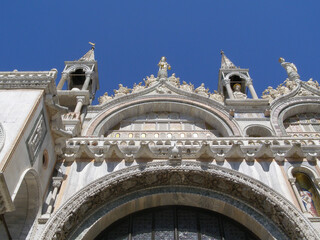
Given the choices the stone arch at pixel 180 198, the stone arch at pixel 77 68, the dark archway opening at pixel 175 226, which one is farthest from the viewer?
the stone arch at pixel 77 68

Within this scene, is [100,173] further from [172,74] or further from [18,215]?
[172,74]

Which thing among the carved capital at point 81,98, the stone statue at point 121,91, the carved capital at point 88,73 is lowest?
the carved capital at point 81,98

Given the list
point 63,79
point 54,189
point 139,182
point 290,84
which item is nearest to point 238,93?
point 290,84

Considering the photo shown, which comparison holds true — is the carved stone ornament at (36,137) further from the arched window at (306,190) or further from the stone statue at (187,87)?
the stone statue at (187,87)

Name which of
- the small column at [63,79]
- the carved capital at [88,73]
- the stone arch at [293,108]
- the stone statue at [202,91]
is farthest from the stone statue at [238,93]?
the small column at [63,79]

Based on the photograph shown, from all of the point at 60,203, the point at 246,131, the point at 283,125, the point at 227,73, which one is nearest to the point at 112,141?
the point at 60,203

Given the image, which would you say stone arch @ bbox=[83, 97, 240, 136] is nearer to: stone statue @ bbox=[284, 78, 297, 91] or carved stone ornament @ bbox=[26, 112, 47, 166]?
stone statue @ bbox=[284, 78, 297, 91]

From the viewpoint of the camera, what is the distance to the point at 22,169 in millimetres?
8555

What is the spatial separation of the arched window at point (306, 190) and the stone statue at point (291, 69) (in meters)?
10.5

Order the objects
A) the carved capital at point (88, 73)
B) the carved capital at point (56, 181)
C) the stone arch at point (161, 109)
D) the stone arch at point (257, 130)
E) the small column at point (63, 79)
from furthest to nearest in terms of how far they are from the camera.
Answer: the carved capital at point (88, 73), the small column at point (63, 79), the stone arch at point (161, 109), the stone arch at point (257, 130), the carved capital at point (56, 181)

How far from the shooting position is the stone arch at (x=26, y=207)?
9.02 meters

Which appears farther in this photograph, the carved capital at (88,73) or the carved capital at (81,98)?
the carved capital at (88,73)

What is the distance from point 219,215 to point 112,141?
13.5ft

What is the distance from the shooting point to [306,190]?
10422 millimetres
